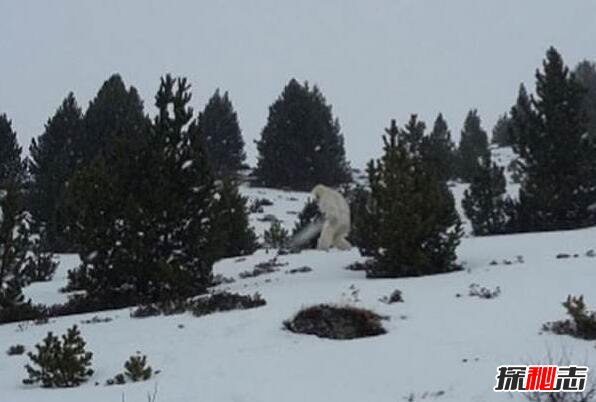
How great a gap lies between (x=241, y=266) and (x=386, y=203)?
235 inches

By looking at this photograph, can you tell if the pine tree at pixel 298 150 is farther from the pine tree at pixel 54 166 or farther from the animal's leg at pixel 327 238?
the animal's leg at pixel 327 238

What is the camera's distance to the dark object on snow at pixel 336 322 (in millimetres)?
9875

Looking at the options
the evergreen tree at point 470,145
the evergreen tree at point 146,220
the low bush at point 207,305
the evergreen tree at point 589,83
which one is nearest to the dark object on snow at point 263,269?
the evergreen tree at point 146,220

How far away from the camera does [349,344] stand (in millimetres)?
9305

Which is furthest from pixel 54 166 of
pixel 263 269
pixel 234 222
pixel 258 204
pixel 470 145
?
pixel 470 145

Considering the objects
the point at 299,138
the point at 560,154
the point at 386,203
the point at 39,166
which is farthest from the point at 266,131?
the point at 386,203

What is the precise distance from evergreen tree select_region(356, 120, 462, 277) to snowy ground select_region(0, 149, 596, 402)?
2.40ft

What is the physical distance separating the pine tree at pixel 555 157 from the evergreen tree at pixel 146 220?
13.7 m

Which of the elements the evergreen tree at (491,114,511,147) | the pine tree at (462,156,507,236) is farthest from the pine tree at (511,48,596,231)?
the evergreen tree at (491,114,511,147)

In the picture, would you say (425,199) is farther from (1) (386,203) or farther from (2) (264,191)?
(2) (264,191)

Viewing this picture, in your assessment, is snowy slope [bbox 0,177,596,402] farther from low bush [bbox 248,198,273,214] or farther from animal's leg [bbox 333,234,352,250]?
low bush [bbox 248,198,273,214]

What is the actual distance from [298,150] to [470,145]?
54.2 feet

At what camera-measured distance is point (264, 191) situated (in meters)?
47.2

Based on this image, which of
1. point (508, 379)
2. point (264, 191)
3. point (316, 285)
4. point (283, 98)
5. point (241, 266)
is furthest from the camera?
point (283, 98)
